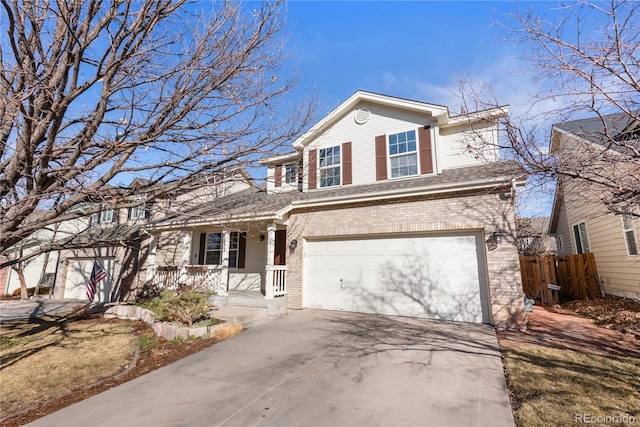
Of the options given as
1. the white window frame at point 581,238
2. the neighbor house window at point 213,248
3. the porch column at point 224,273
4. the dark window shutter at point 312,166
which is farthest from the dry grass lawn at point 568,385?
the neighbor house window at point 213,248

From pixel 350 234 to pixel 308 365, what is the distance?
16.1ft

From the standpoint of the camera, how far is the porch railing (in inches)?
361

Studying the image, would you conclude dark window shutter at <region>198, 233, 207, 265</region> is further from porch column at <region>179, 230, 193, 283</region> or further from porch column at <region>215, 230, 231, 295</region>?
porch column at <region>215, 230, 231, 295</region>

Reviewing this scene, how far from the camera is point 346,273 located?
950 centimetres

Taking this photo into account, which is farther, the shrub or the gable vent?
the gable vent

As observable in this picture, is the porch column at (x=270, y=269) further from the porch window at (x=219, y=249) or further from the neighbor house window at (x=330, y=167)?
the neighbor house window at (x=330, y=167)

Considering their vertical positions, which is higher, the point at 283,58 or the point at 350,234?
the point at 283,58

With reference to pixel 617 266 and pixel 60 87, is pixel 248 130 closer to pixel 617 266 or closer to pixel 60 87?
pixel 60 87

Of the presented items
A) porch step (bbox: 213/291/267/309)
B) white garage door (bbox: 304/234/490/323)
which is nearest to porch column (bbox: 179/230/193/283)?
porch step (bbox: 213/291/267/309)

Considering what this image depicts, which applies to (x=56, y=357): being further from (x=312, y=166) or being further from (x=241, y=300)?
(x=312, y=166)

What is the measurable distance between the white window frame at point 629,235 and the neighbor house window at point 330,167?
30.6 feet

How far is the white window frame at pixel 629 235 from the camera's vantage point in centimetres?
941

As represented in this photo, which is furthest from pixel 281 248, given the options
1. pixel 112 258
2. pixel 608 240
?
pixel 608 240

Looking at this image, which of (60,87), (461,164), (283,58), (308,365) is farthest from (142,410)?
(461,164)
